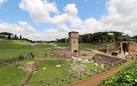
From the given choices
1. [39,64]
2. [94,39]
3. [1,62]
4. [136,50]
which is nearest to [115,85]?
[39,64]

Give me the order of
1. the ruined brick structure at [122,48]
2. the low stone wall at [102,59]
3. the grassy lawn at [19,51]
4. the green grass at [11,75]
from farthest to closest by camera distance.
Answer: the ruined brick structure at [122,48], the grassy lawn at [19,51], the low stone wall at [102,59], the green grass at [11,75]

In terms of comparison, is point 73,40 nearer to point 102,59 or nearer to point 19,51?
point 102,59

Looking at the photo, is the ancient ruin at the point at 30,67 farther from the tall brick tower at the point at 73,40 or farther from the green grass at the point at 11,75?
the tall brick tower at the point at 73,40

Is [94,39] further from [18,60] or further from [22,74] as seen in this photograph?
[22,74]

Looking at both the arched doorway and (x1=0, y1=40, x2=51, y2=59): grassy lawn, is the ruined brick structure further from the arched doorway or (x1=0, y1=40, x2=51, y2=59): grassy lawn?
(x1=0, y1=40, x2=51, y2=59): grassy lawn

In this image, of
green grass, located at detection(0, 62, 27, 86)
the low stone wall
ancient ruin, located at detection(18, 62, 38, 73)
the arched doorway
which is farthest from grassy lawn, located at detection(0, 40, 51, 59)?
the arched doorway

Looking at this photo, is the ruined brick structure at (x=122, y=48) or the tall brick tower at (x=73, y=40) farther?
the ruined brick structure at (x=122, y=48)

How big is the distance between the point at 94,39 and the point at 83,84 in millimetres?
71626

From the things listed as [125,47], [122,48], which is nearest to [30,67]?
[122,48]

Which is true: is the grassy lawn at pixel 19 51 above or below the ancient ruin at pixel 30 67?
above

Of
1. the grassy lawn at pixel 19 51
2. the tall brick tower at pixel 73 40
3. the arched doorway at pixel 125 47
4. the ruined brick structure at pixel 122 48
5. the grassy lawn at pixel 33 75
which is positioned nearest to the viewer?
the grassy lawn at pixel 33 75

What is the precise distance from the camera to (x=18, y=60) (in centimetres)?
3444

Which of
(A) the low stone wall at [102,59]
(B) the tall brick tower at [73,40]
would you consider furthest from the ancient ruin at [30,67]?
(A) the low stone wall at [102,59]

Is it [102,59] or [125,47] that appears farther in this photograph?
[125,47]
